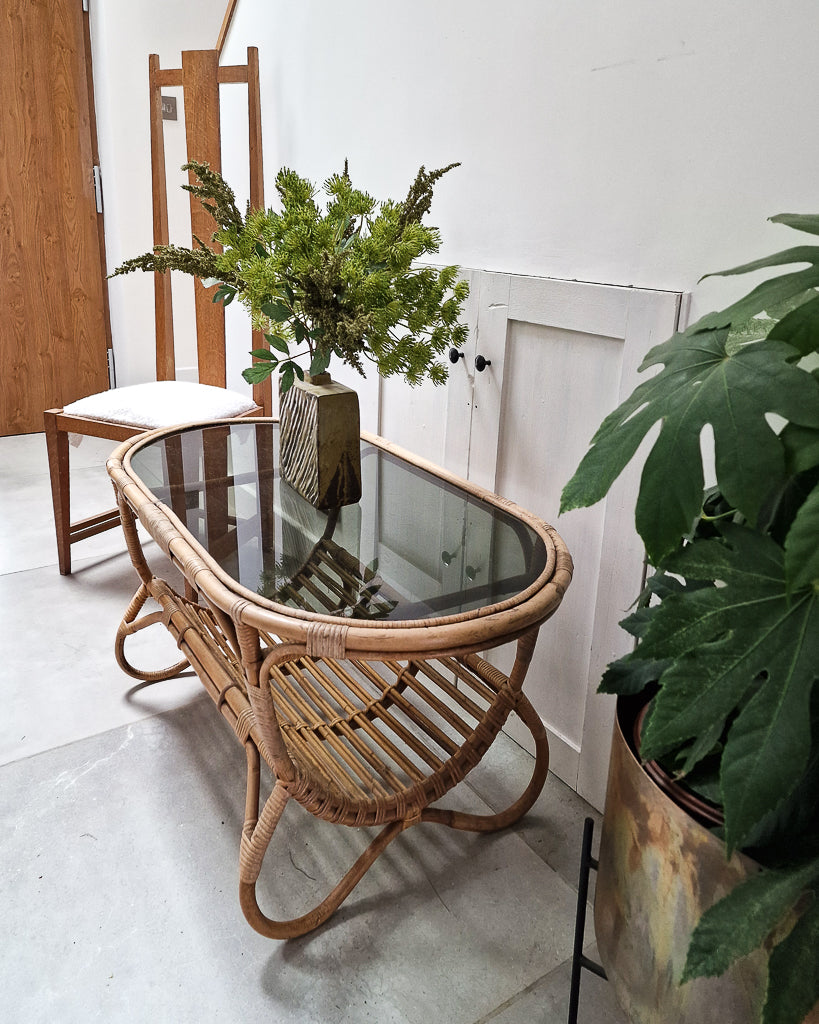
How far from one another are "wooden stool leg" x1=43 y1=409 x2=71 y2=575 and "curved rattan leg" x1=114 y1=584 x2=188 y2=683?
22.6 inches

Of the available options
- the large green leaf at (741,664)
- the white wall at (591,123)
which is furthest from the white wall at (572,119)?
the large green leaf at (741,664)

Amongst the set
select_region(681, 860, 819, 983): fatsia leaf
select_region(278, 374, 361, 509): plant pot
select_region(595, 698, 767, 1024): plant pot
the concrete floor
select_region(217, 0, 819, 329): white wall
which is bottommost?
the concrete floor

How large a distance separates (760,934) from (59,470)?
6.93ft

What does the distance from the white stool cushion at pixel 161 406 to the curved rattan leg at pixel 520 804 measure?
1.22 meters

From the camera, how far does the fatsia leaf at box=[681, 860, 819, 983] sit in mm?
615

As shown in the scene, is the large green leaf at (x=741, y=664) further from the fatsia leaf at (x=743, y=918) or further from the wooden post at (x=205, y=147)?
the wooden post at (x=205, y=147)

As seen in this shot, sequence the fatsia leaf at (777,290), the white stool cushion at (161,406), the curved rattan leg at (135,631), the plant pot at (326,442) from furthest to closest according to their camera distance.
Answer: the white stool cushion at (161,406) → the curved rattan leg at (135,631) → the plant pot at (326,442) → the fatsia leaf at (777,290)

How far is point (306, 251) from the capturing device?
47.5 inches

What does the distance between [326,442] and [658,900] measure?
33.7 inches

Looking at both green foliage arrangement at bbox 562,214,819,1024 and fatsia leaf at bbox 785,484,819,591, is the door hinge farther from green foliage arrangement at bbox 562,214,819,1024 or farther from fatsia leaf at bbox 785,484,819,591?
fatsia leaf at bbox 785,484,819,591

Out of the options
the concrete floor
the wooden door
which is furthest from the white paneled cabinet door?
the wooden door

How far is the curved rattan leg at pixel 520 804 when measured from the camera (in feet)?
4.44

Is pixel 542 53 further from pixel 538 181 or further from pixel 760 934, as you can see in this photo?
pixel 760 934

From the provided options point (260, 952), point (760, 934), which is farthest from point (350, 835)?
point (760, 934)
